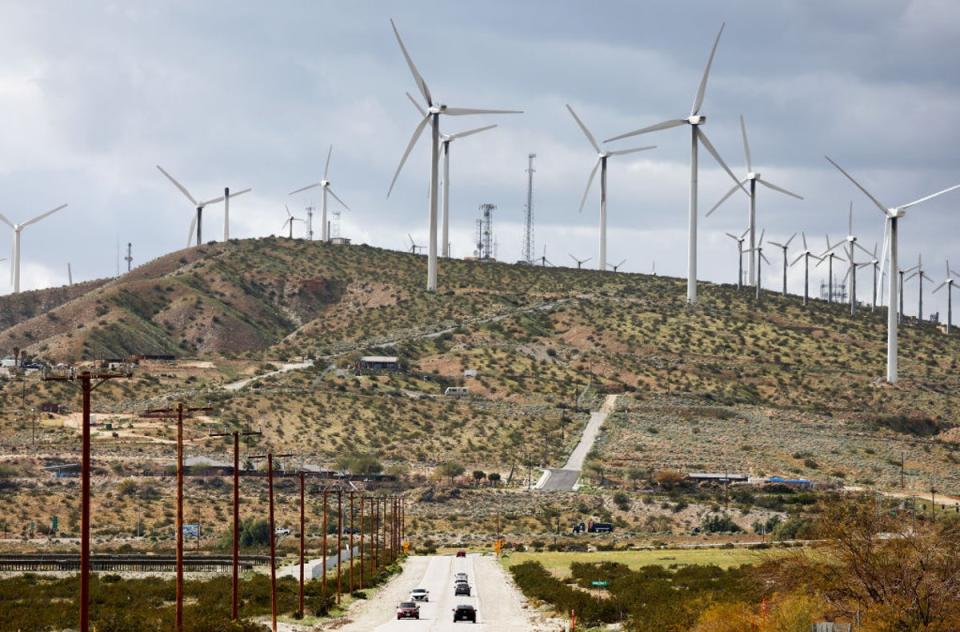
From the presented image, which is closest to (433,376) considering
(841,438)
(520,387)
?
(520,387)

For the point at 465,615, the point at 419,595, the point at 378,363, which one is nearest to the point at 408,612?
the point at 465,615

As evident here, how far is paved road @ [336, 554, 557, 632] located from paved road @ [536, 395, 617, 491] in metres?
Result: 35.4

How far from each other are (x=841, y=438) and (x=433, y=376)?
2120 inches

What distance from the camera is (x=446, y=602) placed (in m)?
79.8

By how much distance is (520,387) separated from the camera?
188000 mm

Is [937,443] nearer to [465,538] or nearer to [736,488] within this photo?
[736,488]

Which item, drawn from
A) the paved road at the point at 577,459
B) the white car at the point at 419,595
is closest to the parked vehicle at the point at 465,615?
the white car at the point at 419,595

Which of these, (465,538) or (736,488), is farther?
(736,488)

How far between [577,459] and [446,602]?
80219 millimetres

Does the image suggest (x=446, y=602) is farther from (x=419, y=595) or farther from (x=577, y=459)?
(x=577, y=459)

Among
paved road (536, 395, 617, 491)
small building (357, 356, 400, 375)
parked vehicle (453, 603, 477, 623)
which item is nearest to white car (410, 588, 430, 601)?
parked vehicle (453, 603, 477, 623)

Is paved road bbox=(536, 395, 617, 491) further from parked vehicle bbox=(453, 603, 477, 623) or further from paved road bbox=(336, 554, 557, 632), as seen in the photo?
parked vehicle bbox=(453, 603, 477, 623)

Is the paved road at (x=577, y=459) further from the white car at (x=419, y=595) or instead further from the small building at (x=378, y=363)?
the white car at (x=419, y=595)

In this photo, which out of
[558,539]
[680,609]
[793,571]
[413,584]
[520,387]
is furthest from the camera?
[520,387]
